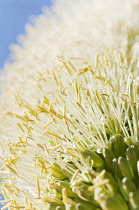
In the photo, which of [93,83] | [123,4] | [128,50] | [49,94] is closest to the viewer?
[93,83]

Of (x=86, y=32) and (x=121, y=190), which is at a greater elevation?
(x=86, y=32)

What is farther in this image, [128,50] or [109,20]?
[109,20]

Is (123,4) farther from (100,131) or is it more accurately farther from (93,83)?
(100,131)

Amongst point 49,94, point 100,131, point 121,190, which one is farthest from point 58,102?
point 121,190

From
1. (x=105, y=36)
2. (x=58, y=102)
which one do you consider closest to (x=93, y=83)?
(x=58, y=102)

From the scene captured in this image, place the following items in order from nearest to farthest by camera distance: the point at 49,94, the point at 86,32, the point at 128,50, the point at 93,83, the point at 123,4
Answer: the point at 93,83, the point at 49,94, the point at 128,50, the point at 123,4, the point at 86,32

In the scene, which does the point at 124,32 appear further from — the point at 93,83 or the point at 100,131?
the point at 100,131

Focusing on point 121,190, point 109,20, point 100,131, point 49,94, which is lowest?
point 121,190
